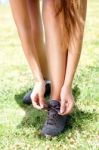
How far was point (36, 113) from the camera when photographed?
2.91 m

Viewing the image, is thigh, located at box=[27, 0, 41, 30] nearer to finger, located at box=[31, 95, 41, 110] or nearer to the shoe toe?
finger, located at box=[31, 95, 41, 110]

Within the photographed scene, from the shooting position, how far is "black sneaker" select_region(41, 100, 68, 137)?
→ 102 inches

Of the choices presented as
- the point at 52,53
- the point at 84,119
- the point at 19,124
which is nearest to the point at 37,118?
the point at 19,124

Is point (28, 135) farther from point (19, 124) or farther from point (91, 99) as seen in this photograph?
point (91, 99)

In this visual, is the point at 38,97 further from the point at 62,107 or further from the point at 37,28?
the point at 37,28

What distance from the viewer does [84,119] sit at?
2.76m

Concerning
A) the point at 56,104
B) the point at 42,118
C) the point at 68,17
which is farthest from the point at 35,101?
the point at 68,17

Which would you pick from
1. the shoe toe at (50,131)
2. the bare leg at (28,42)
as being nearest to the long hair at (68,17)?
the bare leg at (28,42)

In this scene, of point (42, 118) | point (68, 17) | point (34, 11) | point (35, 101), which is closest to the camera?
point (68, 17)

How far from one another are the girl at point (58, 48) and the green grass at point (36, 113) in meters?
0.10

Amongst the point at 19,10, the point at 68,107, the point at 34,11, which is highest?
the point at 19,10

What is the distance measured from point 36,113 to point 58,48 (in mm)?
557

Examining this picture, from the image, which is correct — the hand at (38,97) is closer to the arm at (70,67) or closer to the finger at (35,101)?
the finger at (35,101)

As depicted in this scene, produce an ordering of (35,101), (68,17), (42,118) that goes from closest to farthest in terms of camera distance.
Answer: (68,17) → (35,101) → (42,118)
